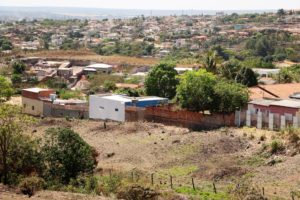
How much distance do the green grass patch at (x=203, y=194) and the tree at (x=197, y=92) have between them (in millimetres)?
11209

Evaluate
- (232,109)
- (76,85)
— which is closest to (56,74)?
(76,85)

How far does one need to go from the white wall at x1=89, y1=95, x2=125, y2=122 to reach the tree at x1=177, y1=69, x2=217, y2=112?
3.82m

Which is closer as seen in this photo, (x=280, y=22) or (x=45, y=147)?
(x=45, y=147)

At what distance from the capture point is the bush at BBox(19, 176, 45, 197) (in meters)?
19.3

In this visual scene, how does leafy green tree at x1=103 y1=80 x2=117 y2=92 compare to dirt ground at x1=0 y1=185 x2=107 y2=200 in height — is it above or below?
below

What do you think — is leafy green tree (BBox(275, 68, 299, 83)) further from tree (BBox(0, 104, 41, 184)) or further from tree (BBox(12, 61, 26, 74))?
tree (BBox(0, 104, 41, 184))

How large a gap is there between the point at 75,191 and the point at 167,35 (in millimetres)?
105604

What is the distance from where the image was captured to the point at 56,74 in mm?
62531

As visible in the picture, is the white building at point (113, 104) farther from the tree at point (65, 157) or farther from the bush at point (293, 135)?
the tree at point (65, 157)

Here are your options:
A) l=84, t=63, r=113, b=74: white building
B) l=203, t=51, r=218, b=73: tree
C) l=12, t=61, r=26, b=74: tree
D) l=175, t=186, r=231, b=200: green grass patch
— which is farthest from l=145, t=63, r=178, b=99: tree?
l=12, t=61, r=26, b=74: tree

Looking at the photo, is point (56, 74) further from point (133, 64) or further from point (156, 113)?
point (156, 113)

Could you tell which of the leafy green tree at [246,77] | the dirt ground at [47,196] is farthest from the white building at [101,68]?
the dirt ground at [47,196]

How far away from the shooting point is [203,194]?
20656mm

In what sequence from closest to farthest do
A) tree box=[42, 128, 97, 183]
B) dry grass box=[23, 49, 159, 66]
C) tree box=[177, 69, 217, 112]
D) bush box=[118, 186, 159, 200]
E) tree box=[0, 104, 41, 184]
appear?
bush box=[118, 186, 159, 200]
tree box=[0, 104, 41, 184]
tree box=[42, 128, 97, 183]
tree box=[177, 69, 217, 112]
dry grass box=[23, 49, 159, 66]
